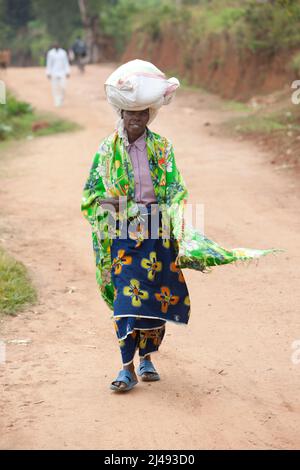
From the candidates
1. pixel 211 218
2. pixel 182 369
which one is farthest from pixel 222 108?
pixel 182 369

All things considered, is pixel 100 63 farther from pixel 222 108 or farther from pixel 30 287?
pixel 30 287

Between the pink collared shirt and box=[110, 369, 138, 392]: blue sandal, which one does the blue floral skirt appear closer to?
the pink collared shirt

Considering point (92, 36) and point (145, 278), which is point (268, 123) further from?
point (92, 36)

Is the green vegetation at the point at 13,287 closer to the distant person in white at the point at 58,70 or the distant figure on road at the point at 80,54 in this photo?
the distant person in white at the point at 58,70

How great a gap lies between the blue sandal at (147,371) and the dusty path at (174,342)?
79 mm

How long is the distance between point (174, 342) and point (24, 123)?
44.0 ft

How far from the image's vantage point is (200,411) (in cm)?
475

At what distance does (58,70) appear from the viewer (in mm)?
22750

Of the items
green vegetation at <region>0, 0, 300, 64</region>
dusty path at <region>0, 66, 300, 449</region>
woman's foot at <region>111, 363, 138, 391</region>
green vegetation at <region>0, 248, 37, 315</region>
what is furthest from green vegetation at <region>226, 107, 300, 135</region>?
woman's foot at <region>111, 363, 138, 391</region>

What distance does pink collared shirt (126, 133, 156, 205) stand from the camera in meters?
4.89

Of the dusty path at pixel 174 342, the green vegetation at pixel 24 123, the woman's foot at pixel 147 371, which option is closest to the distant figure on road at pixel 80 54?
the green vegetation at pixel 24 123

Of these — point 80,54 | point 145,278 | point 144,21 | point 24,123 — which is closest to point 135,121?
point 145,278

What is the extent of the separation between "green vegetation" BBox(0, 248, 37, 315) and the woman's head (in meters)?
2.29

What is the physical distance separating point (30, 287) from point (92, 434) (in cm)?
300
